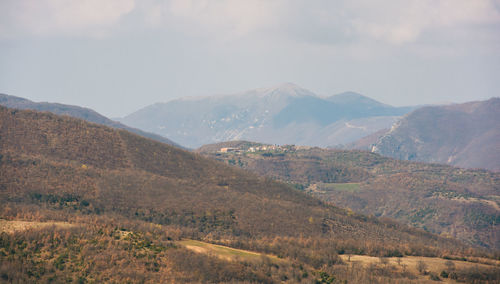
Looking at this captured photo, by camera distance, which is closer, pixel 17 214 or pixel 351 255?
pixel 17 214

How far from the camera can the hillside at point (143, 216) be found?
38719mm

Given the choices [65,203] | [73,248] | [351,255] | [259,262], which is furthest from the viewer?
[65,203]

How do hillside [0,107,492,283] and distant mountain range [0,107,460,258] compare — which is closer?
hillside [0,107,492,283]

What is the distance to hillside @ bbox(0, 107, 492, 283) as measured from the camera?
3872 centimetres

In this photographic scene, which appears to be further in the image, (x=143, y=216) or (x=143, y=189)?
(x=143, y=189)

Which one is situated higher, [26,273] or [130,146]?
[130,146]

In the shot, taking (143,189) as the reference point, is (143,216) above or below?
below

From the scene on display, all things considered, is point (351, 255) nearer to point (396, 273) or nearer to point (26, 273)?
point (396, 273)

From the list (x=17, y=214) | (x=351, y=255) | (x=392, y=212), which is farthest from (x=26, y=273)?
(x=392, y=212)

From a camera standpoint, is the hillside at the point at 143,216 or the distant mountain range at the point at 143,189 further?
the distant mountain range at the point at 143,189

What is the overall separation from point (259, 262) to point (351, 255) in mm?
17516

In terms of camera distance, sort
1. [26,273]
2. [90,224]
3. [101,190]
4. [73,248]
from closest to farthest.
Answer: [26,273]
[73,248]
[90,224]
[101,190]

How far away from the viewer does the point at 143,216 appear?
7494 cm

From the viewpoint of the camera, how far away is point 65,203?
70.9 meters
